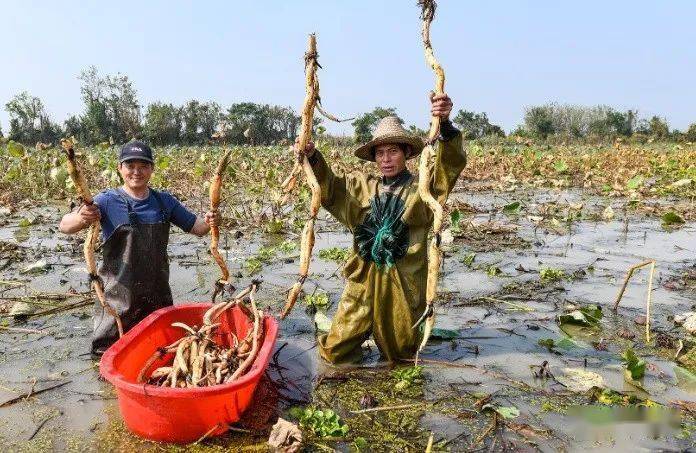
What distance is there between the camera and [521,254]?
578 centimetres

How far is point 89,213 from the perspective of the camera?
8.86ft

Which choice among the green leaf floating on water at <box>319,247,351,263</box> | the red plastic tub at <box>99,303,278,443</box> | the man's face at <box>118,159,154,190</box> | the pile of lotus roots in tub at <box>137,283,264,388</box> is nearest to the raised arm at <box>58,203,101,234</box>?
the man's face at <box>118,159,154,190</box>

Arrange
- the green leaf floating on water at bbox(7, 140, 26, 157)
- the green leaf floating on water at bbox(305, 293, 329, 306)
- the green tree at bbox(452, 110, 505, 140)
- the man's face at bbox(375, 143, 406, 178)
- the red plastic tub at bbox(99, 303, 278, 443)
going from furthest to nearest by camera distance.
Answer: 1. the green tree at bbox(452, 110, 505, 140)
2. the green leaf floating on water at bbox(7, 140, 26, 157)
3. the green leaf floating on water at bbox(305, 293, 329, 306)
4. the man's face at bbox(375, 143, 406, 178)
5. the red plastic tub at bbox(99, 303, 278, 443)

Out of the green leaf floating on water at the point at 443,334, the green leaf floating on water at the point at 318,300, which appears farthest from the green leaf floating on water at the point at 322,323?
the green leaf floating on water at the point at 443,334

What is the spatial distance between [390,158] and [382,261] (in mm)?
596

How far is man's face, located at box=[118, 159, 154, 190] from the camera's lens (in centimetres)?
297

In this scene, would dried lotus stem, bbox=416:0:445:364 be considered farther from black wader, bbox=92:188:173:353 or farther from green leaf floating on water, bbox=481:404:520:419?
black wader, bbox=92:188:173:353

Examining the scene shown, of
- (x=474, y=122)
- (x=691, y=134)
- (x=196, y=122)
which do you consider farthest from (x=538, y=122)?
(x=196, y=122)

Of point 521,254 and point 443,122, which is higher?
point 443,122

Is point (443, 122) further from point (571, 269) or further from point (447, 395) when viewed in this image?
point (571, 269)

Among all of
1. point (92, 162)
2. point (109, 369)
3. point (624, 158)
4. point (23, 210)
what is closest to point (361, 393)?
point (109, 369)

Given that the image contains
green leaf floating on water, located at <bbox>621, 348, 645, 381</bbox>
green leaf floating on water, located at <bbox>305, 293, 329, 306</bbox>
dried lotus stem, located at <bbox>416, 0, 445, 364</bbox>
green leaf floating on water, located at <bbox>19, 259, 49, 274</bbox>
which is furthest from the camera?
green leaf floating on water, located at <bbox>19, 259, 49, 274</bbox>

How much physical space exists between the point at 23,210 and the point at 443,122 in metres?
8.49

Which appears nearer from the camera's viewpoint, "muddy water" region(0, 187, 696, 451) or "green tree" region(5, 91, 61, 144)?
"muddy water" region(0, 187, 696, 451)
